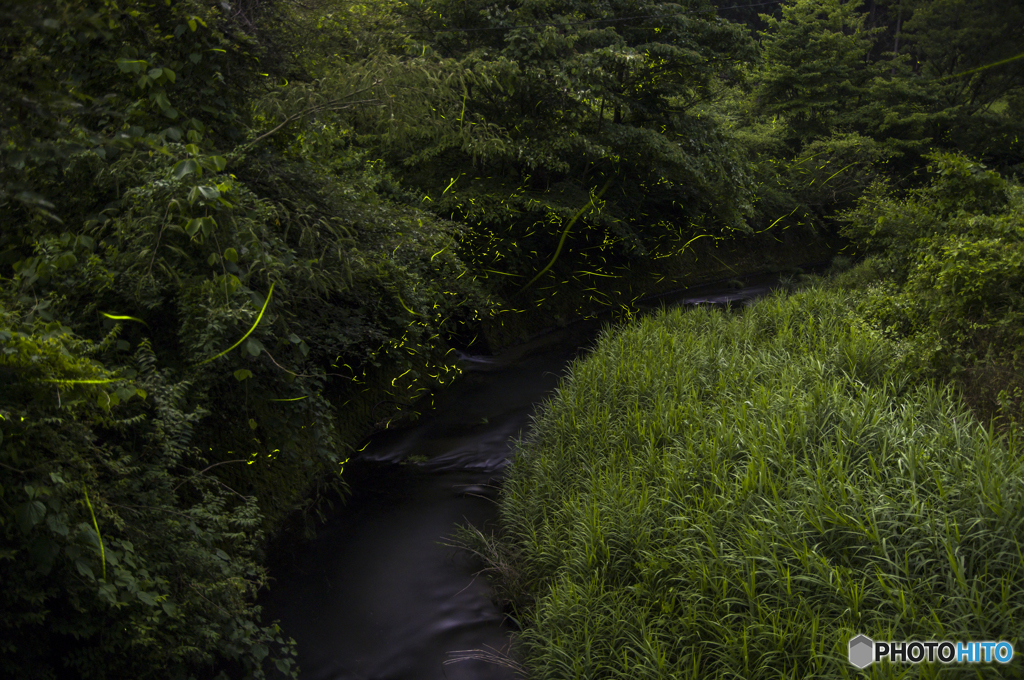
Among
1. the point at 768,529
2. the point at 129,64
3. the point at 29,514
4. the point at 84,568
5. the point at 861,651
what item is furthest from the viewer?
the point at 768,529

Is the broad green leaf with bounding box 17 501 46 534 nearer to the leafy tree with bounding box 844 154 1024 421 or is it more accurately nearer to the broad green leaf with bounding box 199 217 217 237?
the broad green leaf with bounding box 199 217 217 237

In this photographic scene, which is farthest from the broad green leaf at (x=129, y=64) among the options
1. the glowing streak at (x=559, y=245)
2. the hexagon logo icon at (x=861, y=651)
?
the glowing streak at (x=559, y=245)

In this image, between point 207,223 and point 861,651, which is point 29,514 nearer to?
point 207,223

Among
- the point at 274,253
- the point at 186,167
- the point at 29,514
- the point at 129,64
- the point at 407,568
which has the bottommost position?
the point at 407,568

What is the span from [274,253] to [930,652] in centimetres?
457

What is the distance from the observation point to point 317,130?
5.70 meters

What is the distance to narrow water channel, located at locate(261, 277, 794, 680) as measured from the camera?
439 centimetres

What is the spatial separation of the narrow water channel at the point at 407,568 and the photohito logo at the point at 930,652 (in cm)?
220

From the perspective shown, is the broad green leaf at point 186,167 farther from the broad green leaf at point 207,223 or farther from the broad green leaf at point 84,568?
the broad green leaf at point 84,568

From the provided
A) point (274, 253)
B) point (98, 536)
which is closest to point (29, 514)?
point (98, 536)

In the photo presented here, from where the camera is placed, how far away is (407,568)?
533 centimetres

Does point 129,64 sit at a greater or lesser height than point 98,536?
greater

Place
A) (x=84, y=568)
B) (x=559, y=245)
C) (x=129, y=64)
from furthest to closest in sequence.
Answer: (x=559, y=245) → (x=129, y=64) → (x=84, y=568)

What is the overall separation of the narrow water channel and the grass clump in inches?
17.5
